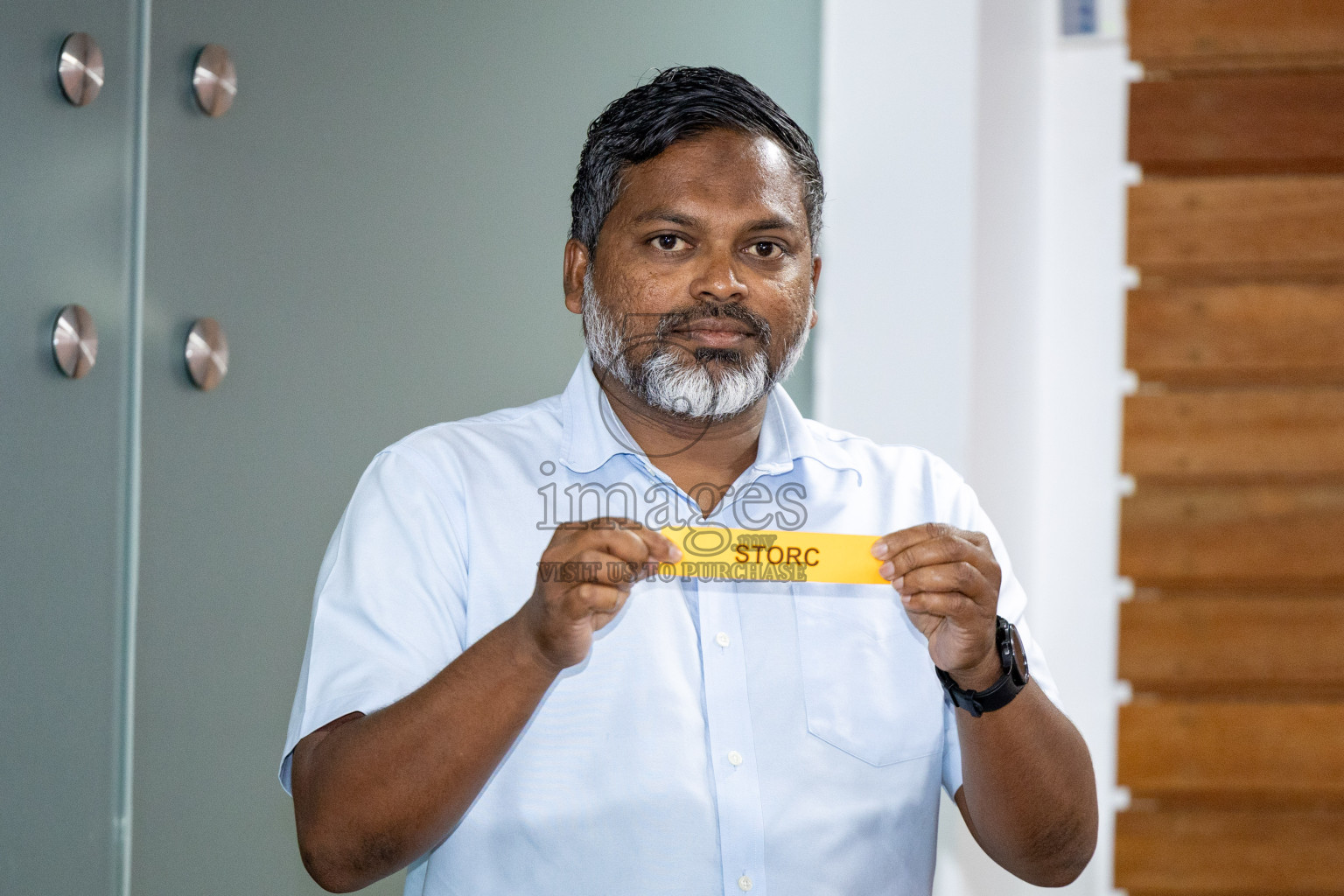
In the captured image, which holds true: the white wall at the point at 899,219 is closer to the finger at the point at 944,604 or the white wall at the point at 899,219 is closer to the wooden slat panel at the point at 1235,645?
the wooden slat panel at the point at 1235,645

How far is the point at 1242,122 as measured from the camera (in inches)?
82.0

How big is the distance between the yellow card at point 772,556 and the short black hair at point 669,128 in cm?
42

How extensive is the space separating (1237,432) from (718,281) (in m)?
1.42

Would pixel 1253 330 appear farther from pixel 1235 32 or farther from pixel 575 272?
pixel 575 272

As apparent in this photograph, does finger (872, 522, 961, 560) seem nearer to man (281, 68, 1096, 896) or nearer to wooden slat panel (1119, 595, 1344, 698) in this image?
man (281, 68, 1096, 896)

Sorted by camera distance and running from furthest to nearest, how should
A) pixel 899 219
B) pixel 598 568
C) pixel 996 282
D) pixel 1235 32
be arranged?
pixel 1235 32, pixel 996 282, pixel 899 219, pixel 598 568

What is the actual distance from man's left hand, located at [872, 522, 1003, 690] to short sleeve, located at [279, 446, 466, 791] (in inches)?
15.8

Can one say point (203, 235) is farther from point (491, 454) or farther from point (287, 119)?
point (491, 454)

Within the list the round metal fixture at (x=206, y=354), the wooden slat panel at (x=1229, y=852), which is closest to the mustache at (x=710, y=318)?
the round metal fixture at (x=206, y=354)

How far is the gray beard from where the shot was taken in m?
1.13

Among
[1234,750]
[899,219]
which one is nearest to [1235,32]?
[899,219]

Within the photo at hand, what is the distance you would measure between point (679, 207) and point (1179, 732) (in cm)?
157

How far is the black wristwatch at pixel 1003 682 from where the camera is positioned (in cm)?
99

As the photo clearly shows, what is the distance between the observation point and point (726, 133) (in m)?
1.15
